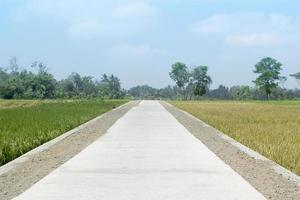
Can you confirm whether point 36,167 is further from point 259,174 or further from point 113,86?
point 113,86

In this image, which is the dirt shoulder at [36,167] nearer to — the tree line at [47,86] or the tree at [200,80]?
the tree line at [47,86]

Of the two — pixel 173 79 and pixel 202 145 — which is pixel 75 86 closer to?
pixel 173 79

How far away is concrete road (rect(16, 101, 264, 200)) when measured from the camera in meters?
7.98

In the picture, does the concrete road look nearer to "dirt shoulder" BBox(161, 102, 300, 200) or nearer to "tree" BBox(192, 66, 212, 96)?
"dirt shoulder" BBox(161, 102, 300, 200)

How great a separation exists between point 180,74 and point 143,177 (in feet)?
528

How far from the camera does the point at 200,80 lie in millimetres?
166625

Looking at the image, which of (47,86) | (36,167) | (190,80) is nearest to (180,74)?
(190,80)

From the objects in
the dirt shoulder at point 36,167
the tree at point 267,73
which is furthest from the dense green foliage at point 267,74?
the dirt shoulder at point 36,167

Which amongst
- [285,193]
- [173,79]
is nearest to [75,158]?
[285,193]

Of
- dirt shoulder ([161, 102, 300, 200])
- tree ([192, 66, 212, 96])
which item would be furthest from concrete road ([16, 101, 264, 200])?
tree ([192, 66, 212, 96])

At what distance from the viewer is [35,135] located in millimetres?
18359

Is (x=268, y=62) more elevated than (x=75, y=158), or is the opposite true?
(x=268, y=62)

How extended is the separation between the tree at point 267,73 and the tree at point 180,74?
25634 mm

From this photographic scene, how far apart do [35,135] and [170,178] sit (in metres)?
9.90
